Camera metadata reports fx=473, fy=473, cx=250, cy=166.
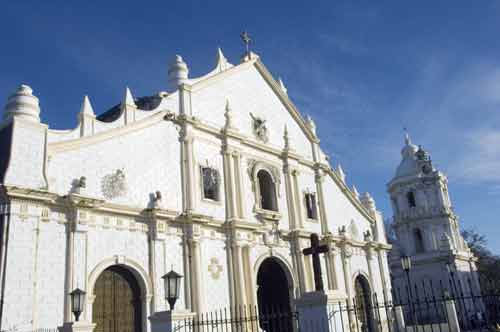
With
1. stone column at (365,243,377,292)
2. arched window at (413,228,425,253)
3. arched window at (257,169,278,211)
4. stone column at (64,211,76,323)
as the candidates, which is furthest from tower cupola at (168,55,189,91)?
arched window at (413,228,425,253)

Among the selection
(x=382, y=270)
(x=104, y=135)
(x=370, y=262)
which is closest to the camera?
(x=104, y=135)

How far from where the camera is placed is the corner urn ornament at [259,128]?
70.7 ft

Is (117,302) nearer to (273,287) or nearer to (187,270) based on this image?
(187,270)

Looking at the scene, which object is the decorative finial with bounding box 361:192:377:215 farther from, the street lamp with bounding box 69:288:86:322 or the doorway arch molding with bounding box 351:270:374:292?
the street lamp with bounding box 69:288:86:322

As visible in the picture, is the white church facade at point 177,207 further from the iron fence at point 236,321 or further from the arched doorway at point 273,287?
the iron fence at point 236,321

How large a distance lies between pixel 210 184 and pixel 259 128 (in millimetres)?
4679

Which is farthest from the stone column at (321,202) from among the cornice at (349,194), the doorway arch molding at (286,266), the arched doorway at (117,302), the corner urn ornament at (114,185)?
the corner urn ornament at (114,185)

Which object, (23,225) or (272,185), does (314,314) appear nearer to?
(23,225)

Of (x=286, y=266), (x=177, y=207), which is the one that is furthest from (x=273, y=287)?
(x=177, y=207)

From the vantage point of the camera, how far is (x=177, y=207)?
16359mm

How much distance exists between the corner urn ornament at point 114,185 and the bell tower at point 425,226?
32.0m

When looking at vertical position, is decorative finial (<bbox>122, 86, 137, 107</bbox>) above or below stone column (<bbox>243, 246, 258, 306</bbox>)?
above

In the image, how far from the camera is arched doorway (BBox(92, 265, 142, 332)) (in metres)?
13.5

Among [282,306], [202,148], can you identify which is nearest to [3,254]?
[202,148]
